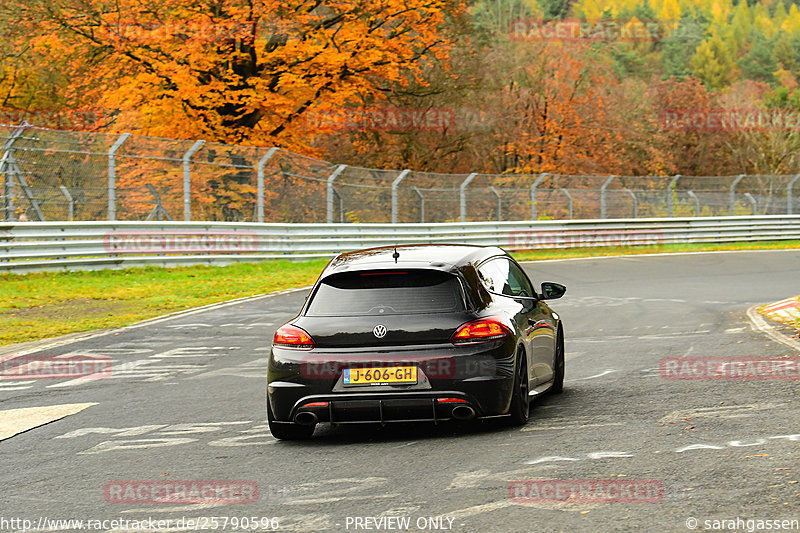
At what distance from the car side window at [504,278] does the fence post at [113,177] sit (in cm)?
1552

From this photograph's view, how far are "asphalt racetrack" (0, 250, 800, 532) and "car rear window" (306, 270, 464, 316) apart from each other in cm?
91

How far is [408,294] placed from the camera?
25.8ft

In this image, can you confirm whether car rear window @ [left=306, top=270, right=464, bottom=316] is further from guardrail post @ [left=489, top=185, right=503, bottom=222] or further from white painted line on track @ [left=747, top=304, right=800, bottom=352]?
guardrail post @ [left=489, top=185, right=503, bottom=222]

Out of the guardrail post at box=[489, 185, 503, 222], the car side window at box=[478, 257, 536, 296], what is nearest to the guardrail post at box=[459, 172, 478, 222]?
the guardrail post at box=[489, 185, 503, 222]

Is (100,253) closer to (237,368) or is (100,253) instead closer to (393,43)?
(237,368)

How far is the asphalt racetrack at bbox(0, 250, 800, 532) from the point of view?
5.51 meters

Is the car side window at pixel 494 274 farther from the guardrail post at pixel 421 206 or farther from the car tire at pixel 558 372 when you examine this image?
the guardrail post at pixel 421 206

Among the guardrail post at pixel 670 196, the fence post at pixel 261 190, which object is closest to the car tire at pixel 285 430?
the fence post at pixel 261 190

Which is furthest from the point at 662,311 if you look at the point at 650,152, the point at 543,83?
the point at 650,152

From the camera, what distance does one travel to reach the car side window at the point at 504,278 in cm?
852

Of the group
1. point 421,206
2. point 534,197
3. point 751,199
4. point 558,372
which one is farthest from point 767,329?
point 751,199

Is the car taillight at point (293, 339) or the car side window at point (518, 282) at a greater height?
the car side window at point (518, 282)

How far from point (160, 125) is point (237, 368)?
2315 cm

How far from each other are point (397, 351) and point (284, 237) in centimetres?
2000
